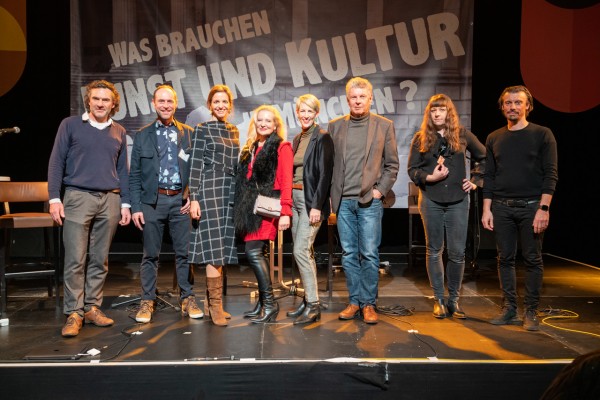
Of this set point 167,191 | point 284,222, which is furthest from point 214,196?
point 284,222

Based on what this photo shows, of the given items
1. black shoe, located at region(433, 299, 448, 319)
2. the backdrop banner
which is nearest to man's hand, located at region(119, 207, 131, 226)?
black shoe, located at region(433, 299, 448, 319)

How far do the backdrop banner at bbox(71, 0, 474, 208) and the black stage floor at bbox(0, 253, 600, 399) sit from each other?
2630 millimetres

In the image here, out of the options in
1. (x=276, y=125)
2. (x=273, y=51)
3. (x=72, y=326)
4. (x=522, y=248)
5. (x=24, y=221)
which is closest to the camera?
(x=72, y=326)

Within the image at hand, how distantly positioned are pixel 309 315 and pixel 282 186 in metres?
0.93

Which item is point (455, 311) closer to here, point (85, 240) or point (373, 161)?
point (373, 161)

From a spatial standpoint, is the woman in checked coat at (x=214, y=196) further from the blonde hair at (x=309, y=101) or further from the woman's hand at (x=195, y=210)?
the blonde hair at (x=309, y=101)

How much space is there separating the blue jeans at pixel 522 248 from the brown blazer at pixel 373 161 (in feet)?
2.53

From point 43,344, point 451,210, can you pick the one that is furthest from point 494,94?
point 43,344

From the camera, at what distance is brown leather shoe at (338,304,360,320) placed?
376 cm

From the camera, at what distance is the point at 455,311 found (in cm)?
386

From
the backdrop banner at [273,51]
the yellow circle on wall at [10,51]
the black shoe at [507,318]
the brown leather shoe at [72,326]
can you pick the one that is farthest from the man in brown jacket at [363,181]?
the yellow circle on wall at [10,51]

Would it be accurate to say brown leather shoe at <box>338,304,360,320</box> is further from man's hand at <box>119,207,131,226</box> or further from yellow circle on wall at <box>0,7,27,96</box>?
yellow circle on wall at <box>0,7,27,96</box>

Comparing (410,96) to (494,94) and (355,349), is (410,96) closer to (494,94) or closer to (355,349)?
(494,94)

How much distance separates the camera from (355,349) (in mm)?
3072
